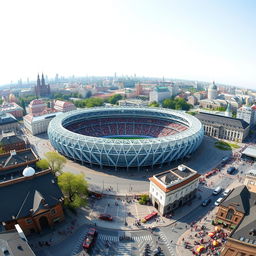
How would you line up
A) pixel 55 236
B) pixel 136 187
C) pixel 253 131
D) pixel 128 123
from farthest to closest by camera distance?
pixel 253 131, pixel 128 123, pixel 136 187, pixel 55 236

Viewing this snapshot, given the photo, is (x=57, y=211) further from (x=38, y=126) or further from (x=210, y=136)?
(x=210, y=136)

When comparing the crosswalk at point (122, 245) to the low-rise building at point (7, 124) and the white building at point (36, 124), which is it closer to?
the white building at point (36, 124)

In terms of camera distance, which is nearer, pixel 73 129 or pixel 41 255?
pixel 41 255

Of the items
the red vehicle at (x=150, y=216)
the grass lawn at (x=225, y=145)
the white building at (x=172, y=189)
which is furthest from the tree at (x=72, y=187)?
the grass lawn at (x=225, y=145)

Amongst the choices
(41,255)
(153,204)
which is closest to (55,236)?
(41,255)

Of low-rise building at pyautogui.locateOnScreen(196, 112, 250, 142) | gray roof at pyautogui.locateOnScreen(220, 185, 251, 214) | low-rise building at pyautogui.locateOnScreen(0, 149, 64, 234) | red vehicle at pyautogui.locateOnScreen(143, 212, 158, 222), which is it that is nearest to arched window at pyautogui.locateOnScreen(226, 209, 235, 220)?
gray roof at pyautogui.locateOnScreen(220, 185, 251, 214)

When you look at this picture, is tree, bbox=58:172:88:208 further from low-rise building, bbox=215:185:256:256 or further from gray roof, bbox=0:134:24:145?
gray roof, bbox=0:134:24:145

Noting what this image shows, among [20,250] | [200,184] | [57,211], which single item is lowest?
[200,184]
